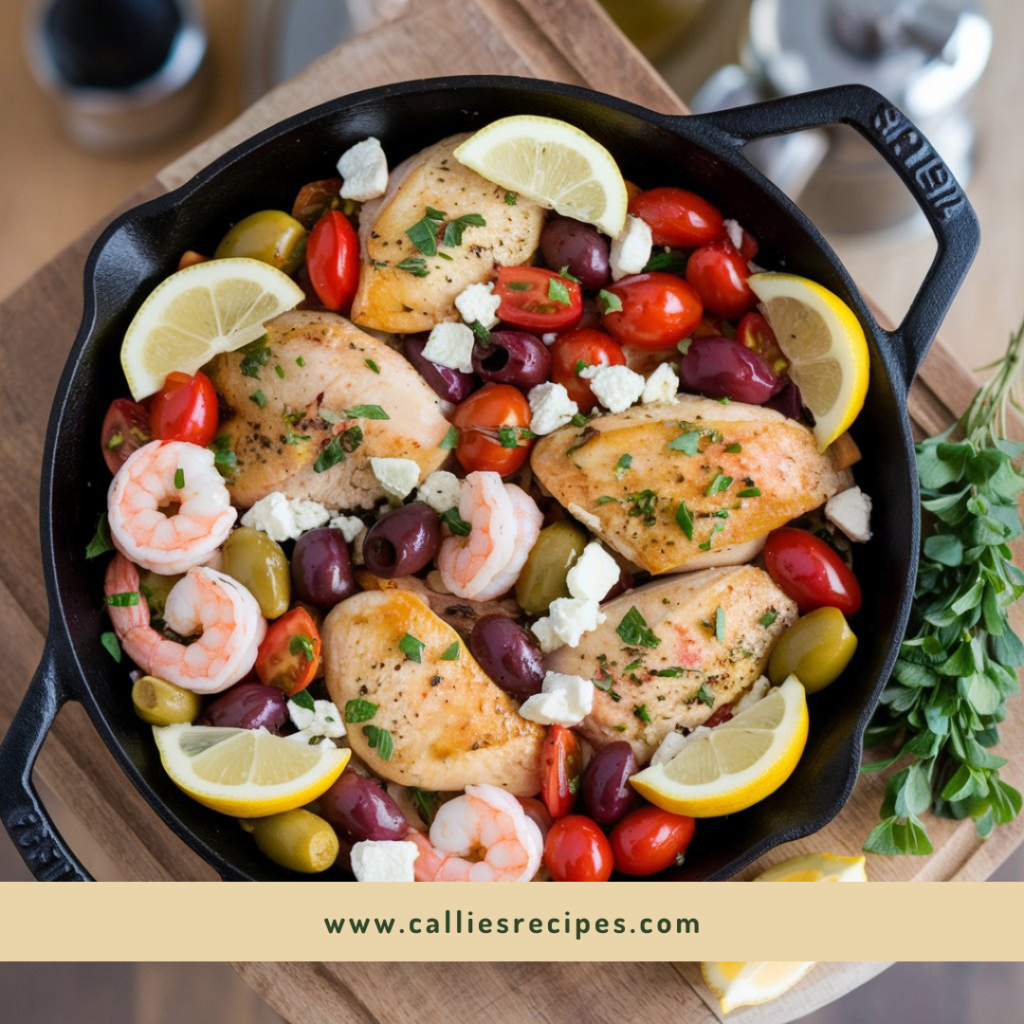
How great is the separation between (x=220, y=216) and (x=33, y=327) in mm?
682

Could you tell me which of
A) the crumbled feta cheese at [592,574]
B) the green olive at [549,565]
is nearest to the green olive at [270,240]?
the green olive at [549,565]

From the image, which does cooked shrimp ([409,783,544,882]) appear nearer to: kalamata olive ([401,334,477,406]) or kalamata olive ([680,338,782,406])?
kalamata olive ([401,334,477,406])

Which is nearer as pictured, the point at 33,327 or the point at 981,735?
the point at 981,735

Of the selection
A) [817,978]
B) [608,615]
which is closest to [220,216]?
[608,615]

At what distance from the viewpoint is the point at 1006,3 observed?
405 centimetres

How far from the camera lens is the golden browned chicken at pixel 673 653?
2.58 meters

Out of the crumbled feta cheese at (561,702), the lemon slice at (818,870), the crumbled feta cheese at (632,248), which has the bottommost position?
the lemon slice at (818,870)

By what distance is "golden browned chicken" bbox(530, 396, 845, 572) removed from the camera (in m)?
2.56

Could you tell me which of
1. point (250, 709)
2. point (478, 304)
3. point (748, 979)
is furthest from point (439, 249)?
point (748, 979)

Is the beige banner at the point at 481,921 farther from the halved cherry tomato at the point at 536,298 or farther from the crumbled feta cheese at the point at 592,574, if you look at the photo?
the halved cherry tomato at the point at 536,298

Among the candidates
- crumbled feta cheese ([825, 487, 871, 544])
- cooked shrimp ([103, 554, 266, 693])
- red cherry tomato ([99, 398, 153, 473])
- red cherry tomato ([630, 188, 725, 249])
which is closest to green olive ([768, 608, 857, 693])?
crumbled feta cheese ([825, 487, 871, 544])

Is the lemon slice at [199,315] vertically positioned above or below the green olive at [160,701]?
above

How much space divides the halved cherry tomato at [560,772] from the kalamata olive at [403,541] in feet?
1.67

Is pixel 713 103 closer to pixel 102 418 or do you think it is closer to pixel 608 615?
pixel 608 615
